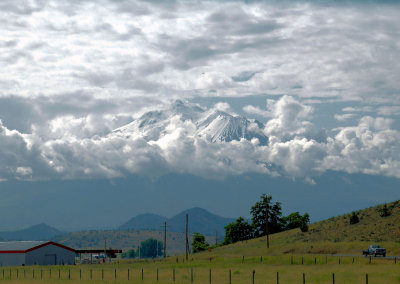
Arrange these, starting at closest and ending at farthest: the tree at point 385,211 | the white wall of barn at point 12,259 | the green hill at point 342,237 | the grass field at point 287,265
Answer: the grass field at point 287,265 < the green hill at point 342,237 < the white wall of barn at point 12,259 < the tree at point 385,211

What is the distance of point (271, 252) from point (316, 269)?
165 ft

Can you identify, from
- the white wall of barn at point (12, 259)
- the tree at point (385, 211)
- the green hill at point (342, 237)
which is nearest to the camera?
the green hill at point (342, 237)

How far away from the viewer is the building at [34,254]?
131375mm

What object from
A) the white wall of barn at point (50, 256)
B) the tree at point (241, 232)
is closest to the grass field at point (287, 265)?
the white wall of barn at point (50, 256)

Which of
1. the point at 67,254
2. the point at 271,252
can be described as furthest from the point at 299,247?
the point at 67,254

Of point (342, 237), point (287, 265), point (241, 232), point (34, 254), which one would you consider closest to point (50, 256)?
point (34, 254)

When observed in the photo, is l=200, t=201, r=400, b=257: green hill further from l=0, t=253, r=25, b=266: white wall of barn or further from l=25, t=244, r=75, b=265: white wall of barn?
l=0, t=253, r=25, b=266: white wall of barn

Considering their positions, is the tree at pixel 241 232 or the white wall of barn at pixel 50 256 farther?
the tree at pixel 241 232

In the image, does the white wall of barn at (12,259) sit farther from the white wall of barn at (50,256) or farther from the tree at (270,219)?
the tree at (270,219)

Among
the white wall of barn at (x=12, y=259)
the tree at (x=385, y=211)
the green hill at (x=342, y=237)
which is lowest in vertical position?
the white wall of barn at (x=12, y=259)

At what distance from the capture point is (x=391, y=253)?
327 ft

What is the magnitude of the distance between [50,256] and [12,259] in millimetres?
10804

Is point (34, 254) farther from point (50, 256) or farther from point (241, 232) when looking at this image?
point (241, 232)

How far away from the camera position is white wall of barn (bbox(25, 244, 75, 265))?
133587mm
